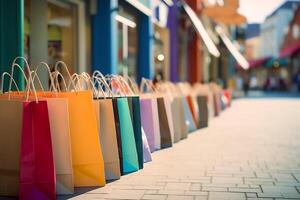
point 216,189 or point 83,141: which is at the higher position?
point 83,141

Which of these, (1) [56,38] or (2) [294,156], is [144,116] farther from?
(1) [56,38]

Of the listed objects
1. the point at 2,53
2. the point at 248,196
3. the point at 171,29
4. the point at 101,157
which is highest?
the point at 171,29

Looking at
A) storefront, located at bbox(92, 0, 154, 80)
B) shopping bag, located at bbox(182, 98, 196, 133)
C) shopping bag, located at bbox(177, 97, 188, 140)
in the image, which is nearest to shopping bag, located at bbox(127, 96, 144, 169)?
shopping bag, located at bbox(177, 97, 188, 140)

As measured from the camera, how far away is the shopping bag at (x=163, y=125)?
7891 mm

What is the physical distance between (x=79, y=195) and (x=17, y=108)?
103 cm

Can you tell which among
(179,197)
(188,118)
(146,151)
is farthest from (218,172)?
(188,118)

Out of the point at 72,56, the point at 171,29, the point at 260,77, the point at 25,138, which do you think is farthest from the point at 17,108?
the point at 260,77

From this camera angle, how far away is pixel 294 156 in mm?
7340

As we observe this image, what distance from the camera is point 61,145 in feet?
16.0

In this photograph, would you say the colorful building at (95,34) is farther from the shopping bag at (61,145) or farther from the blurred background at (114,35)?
the shopping bag at (61,145)

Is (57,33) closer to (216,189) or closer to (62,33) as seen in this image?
(62,33)

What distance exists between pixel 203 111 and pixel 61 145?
22.7 ft

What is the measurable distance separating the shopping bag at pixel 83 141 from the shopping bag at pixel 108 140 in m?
0.37

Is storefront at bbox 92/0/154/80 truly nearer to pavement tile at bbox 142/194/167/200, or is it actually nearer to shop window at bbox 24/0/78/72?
shop window at bbox 24/0/78/72
